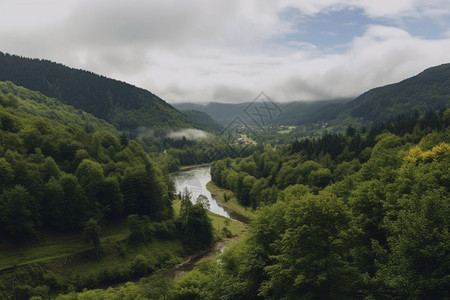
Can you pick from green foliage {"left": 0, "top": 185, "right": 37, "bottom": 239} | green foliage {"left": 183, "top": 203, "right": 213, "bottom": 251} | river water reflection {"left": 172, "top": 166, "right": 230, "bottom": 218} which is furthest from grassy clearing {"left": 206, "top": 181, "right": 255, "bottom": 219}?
green foliage {"left": 0, "top": 185, "right": 37, "bottom": 239}

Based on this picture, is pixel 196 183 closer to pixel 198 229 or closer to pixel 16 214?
pixel 198 229

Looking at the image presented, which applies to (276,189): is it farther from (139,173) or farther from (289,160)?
(139,173)

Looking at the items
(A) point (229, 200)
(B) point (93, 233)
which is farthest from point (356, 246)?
(A) point (229, 200)

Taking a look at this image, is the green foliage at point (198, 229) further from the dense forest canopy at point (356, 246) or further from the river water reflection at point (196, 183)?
the dense forest canopy at point (356, 246)

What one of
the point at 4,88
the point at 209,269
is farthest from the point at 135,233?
the point at 4,88

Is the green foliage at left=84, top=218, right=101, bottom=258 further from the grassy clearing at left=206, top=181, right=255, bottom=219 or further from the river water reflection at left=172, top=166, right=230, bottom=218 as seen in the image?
the grassy clearing at left=206, top=181, right=255, bottom=219
